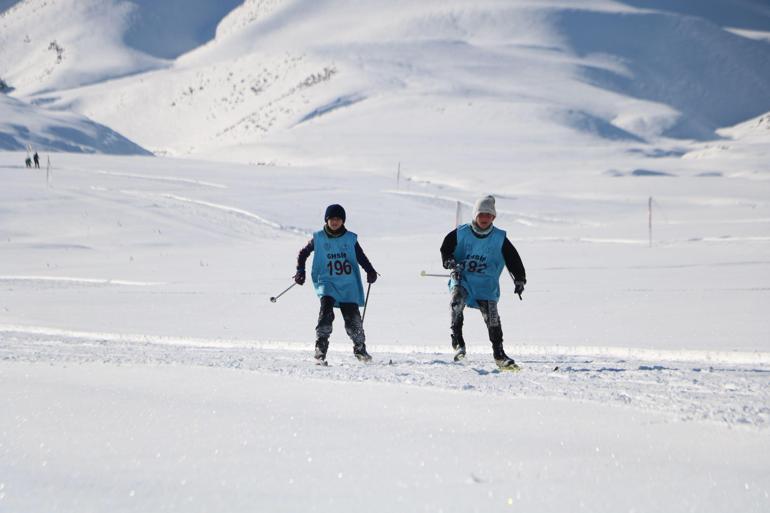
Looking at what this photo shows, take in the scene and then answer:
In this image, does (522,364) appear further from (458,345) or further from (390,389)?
(390,389)

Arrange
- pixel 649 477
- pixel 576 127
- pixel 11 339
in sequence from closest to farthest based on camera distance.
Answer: pixel 649 477 < pixel 11 339 < pixel 576 127

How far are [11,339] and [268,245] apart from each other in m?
16.5

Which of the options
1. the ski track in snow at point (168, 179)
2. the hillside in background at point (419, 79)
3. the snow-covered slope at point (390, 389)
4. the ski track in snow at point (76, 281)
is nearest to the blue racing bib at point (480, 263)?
the snow-covered slope at point (390, 389)

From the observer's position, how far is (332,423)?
3850 millimetres

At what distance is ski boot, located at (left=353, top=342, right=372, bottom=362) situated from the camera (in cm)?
770

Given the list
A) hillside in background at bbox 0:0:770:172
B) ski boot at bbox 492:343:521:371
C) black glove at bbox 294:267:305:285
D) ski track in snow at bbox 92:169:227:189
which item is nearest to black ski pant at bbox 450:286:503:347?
ski boot at bbox 492:343:521:371

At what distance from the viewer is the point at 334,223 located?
7.70 meters

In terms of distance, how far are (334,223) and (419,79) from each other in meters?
98.6

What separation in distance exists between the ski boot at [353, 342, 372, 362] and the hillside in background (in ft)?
159

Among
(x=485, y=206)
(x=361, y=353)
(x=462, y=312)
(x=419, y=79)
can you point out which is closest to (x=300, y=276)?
(x=361, y=353)

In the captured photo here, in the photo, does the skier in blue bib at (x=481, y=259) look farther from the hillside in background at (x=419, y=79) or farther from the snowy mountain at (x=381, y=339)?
the hillside in background at (x=419, y=79)

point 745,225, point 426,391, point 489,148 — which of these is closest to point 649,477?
point 426,391

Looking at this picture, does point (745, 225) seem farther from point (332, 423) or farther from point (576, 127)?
point (576, 127)

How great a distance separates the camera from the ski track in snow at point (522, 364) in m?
4.68
